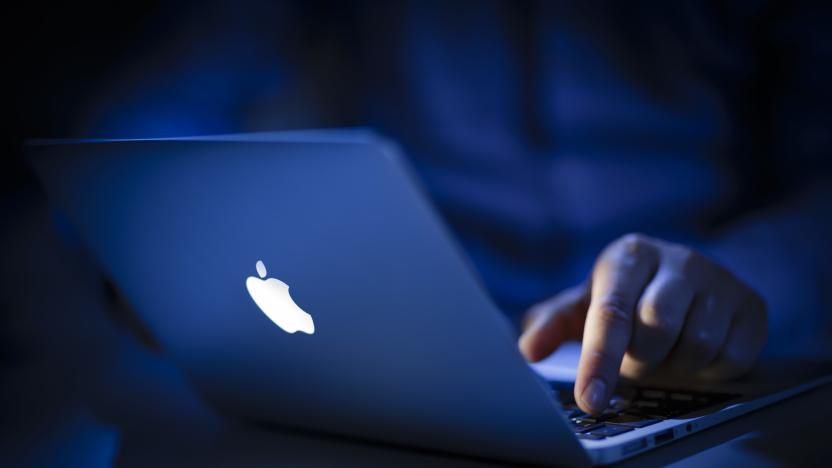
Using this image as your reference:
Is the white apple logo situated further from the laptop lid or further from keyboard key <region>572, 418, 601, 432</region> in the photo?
keyboard key <region>572, 418, 601, 432</region>

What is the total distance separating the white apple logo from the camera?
19.7 inches

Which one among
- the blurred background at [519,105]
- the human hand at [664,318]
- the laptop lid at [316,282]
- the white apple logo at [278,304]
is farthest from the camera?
the blurred background at [519,105]

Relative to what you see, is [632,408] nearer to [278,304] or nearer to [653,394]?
[653,394]

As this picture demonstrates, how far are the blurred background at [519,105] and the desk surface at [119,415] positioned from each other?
4cm

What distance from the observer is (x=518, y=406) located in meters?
0.44

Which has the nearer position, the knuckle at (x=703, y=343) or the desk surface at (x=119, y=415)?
the desk surface at (x=119, y=415)

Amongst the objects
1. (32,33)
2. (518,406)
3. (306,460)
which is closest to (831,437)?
(518,406)

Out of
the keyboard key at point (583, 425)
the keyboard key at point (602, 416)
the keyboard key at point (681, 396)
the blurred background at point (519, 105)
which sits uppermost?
the blurred background at point (519, 105)

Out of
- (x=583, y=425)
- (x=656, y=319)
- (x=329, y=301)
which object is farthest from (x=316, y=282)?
(x=656, y=319)

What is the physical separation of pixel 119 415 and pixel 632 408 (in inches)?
20.8

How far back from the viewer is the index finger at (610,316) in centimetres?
53

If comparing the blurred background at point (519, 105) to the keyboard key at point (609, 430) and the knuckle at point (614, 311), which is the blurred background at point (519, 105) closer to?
the knuckle at point (614, 311)

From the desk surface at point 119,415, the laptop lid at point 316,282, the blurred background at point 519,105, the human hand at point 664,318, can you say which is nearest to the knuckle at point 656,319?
the human hand at point 664,318

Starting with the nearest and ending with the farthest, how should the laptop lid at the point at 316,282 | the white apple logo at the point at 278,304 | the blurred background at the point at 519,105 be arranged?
the laptop lid at the point at 316,282 → the white apple logo at the point at 278,304 → the blurred background at the point at 519,105
